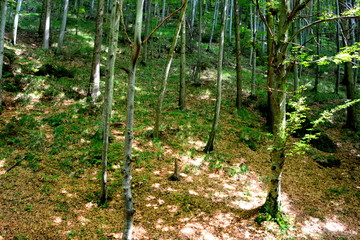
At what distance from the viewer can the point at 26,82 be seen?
11.0m

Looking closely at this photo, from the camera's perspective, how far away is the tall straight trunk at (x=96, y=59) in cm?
995

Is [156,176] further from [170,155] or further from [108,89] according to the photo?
[108,89]

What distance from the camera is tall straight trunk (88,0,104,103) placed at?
9.95 m

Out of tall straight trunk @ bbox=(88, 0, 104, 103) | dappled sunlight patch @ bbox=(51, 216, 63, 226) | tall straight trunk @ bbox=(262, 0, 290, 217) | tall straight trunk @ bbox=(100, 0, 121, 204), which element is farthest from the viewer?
tall straight trunk @ bbox=(88, 0, 104, 103)

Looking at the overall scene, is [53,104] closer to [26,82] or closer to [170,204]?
[26,82]

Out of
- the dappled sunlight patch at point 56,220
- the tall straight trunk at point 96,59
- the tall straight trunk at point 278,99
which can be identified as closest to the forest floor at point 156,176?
the dappled sunlight patch at point 56,220

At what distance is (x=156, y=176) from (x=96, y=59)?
676 cm

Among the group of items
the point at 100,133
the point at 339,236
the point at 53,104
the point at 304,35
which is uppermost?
the point at 304,35

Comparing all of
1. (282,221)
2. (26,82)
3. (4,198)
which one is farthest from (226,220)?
(26,82)

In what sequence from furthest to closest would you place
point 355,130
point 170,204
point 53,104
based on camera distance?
point 355,130 < point 53,104 < point 170,204

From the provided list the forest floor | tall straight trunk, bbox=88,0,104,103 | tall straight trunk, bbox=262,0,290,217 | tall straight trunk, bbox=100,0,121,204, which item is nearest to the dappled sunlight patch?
the forest floor

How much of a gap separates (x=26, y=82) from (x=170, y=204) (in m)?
10.2

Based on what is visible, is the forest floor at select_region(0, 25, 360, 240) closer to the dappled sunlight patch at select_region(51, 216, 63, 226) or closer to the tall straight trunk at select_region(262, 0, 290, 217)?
the dappled sunlight patch at select_region(51, 216, 63, 226)

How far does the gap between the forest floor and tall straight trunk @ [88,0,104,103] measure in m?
0.75
